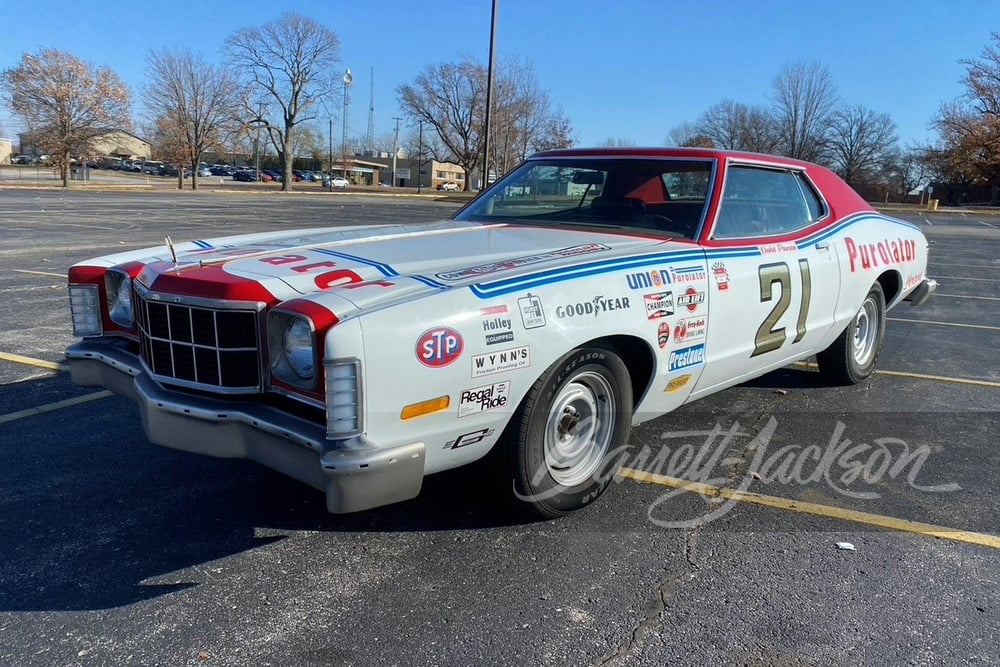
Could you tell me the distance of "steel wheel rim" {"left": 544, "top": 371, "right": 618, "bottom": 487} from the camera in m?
3.24

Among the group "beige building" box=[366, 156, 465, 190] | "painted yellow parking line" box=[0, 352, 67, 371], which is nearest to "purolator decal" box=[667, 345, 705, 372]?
"painted yellow parking line" box=[0, 352, 67, 371]

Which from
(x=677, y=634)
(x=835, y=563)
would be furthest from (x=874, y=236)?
(x=677, y=634)

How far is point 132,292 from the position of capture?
3455mm

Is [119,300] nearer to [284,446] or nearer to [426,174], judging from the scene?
[284,446]

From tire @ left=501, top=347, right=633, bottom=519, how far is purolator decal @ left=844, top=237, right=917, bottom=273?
2439mm

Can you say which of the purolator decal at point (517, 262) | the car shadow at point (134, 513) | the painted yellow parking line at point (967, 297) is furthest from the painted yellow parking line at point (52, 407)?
the painted yellow parking line at point (967, 297)

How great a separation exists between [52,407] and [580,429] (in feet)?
11.0

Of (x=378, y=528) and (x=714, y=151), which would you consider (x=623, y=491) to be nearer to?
(x=378, y=528)

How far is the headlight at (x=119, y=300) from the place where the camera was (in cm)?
358

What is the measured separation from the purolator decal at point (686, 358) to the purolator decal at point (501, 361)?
954 millimetres

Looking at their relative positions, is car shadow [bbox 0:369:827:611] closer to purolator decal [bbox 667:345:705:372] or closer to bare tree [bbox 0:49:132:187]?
purolator decal [bbox 667:345:705:372]

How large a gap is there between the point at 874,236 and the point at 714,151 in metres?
1.73

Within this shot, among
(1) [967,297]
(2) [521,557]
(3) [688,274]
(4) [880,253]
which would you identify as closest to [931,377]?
(4) [880,253]

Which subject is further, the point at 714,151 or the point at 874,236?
the point at 874,236
